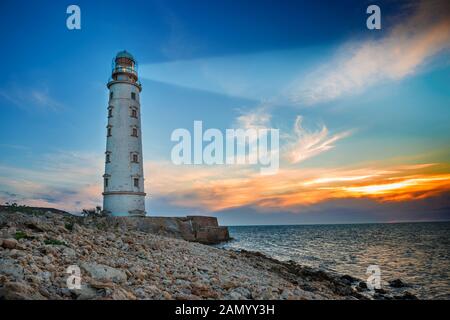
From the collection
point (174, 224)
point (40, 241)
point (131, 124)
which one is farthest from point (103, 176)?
point (40, 241)

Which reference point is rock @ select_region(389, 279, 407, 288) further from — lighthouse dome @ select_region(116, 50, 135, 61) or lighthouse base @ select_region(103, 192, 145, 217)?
lighthouse dome @ select_region(116, 50, 135, 61)

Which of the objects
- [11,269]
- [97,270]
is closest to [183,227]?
[97,270]

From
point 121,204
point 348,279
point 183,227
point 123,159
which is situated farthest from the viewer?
point 183,227

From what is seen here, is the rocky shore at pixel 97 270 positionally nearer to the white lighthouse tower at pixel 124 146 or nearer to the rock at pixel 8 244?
the rock at pixel 8 244

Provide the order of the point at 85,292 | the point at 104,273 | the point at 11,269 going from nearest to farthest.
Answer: the point at 85,292
the point at 11,269
the point at 104,273

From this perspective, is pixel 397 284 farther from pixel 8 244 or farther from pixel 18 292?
pixel 8 244

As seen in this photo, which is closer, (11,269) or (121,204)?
(11,269)

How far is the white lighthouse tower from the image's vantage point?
24.5 metres

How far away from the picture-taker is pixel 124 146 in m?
25.2

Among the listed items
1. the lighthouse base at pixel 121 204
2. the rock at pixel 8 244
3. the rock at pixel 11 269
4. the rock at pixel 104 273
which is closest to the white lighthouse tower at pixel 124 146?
the lighthouse base at pixel 121 204

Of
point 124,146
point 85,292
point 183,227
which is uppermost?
point 124,146

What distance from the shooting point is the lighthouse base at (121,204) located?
24.3 m

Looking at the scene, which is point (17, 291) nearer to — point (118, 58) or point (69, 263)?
point (69, 263)

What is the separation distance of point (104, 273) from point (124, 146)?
19.8 metres
